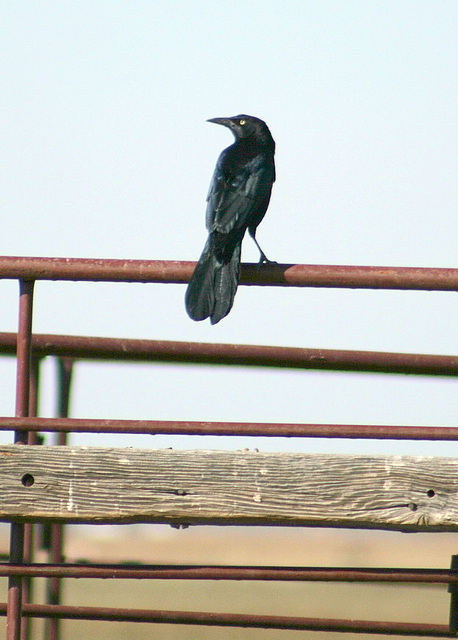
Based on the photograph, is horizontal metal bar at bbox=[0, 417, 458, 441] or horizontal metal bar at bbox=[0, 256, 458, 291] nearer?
horizontal metal bar at bbox=[0, 417, 458, 441]

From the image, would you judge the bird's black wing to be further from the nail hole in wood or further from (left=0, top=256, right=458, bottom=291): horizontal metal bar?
the nail hole in wood

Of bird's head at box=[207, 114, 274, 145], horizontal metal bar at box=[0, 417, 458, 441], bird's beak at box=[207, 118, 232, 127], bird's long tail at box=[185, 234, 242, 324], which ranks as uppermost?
bird's beak at box=[207, 118, 232, 127]

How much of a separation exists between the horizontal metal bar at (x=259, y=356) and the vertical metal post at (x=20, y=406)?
859 mm

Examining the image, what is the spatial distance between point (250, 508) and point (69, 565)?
461mm

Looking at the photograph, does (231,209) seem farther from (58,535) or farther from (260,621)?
(260,621)

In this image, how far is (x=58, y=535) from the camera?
3225mm

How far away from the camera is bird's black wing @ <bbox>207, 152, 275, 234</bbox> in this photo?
4539mm

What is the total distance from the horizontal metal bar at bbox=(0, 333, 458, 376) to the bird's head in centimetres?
286

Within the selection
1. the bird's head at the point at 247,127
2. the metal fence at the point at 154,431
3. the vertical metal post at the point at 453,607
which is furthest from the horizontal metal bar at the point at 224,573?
the bird's head at the point at 247,127

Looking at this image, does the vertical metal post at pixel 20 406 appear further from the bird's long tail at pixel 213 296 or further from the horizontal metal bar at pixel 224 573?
the bird's long tail at pixel 213 296

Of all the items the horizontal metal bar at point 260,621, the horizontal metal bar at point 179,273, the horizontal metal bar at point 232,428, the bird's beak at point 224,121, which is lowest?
the horizontal metal bar at point 260,621

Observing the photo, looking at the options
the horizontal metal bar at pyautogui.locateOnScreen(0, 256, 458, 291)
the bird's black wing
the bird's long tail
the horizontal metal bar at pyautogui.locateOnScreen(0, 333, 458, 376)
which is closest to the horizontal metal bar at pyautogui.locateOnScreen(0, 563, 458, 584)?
the horizontal metal bar at pyautogui.locateOnScreen(0, 256, 458, 291)

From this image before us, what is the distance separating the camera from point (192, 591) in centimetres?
3005

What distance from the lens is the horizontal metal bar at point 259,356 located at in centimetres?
341
